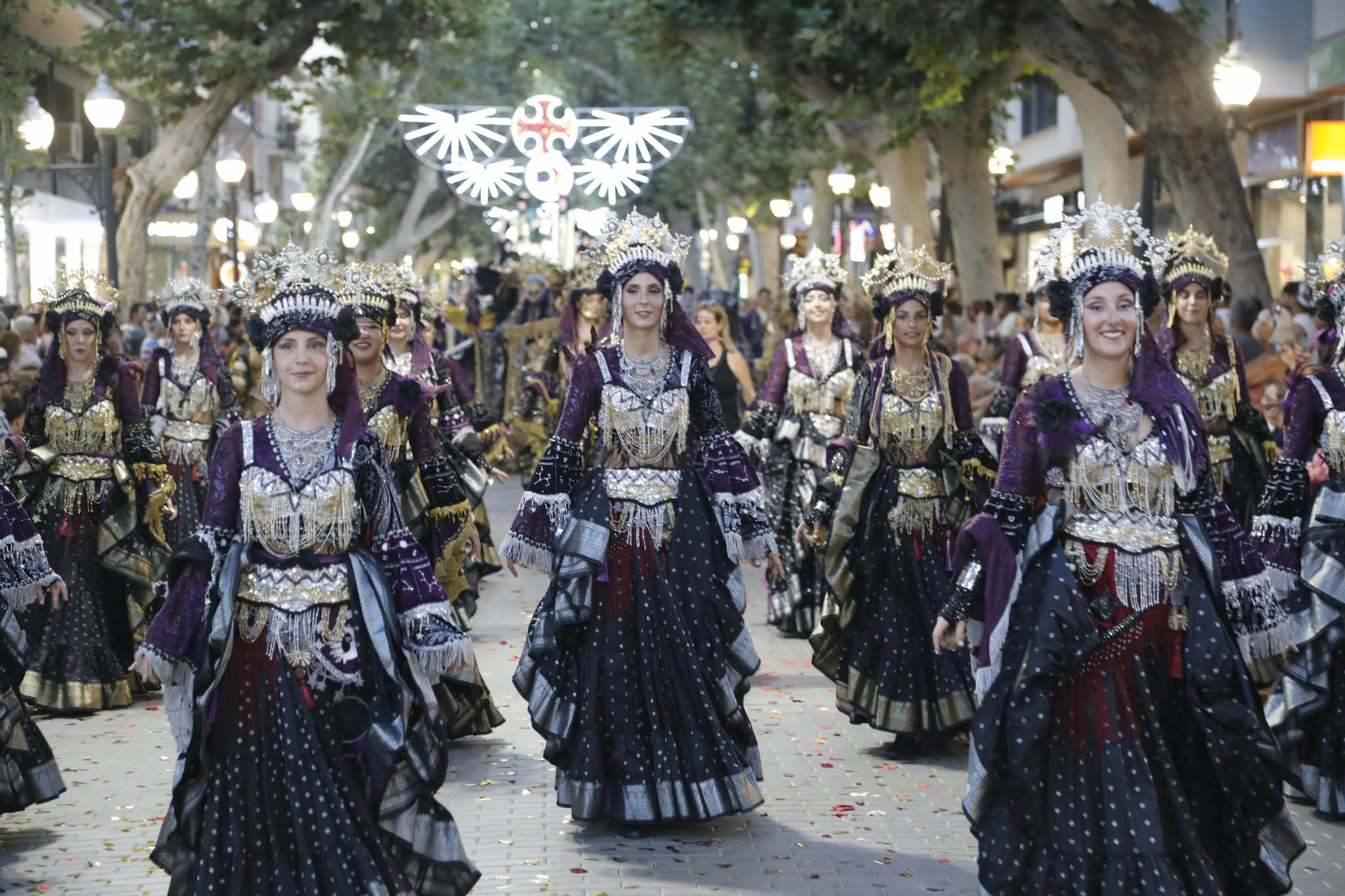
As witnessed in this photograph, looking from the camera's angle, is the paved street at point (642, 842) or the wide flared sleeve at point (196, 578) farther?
the paved street at point (642, 842)

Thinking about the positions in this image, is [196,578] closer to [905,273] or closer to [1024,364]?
[905,273]

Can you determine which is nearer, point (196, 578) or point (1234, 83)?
point (196, 578)

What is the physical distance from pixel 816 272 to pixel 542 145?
1614 cm

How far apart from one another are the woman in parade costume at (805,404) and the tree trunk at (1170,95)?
576 cm

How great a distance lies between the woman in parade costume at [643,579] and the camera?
747cm

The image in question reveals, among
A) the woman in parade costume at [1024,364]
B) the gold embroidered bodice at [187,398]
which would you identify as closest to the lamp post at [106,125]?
the gold embroidered bodice at [187,398]

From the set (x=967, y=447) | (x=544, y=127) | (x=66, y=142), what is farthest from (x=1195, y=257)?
(x=66, y=142)

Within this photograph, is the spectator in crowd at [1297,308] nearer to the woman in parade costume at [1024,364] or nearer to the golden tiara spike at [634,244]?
the woman in parade costume at [1024,364]

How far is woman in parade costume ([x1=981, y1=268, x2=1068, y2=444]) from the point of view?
34.7ft

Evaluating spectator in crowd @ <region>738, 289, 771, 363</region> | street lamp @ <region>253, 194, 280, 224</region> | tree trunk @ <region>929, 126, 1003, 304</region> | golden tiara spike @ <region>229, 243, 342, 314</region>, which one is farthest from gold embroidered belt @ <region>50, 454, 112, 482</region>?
street lamp @ <region>253, 194, 280, 224</region>

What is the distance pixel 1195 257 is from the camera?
983cm

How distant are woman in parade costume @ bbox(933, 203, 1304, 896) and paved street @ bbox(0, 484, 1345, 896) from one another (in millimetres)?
1014

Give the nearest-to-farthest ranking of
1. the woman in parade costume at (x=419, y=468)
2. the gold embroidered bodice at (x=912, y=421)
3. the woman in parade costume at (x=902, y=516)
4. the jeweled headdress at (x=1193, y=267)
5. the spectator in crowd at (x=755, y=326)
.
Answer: the woman in parade costume at (x=419, y=468) < the woman in parade costume at (x=902, y=516) < the gold embroidered bodice at (x=912, y=421) < the jeweled headdress at (x=1193, y=267) < the spectator in crowd at (x=755, y=326)

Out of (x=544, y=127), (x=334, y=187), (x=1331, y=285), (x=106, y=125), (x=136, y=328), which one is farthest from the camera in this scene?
(x=334, y=187)
